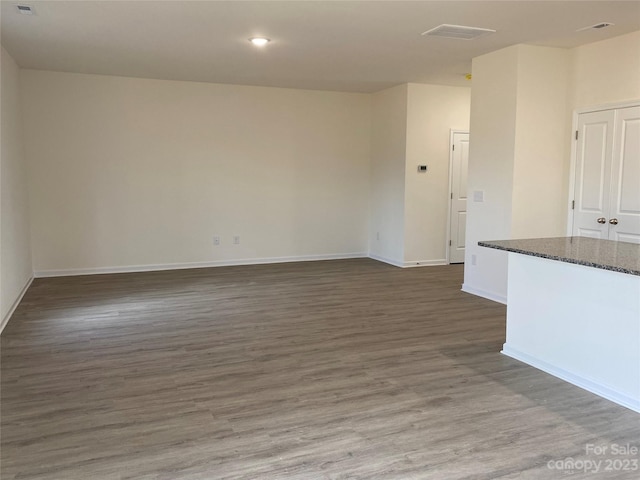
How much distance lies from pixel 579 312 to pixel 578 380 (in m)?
0.45

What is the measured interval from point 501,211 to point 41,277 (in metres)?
5.84

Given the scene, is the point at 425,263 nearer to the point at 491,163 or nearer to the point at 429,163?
the point at 429,163

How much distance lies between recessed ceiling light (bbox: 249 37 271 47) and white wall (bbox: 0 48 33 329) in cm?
255

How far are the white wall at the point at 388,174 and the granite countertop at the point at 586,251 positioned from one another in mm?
3801

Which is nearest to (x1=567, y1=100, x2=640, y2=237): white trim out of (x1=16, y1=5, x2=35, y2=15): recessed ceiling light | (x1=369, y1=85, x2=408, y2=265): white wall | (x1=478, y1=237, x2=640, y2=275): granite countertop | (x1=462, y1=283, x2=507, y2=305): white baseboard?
(x1=462, y1=283, x2=507, y2=305): white baseboard

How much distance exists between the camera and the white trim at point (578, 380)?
3047 mm

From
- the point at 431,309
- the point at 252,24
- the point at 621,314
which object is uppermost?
→ the point at 252,24

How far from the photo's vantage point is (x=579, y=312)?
3.34 m

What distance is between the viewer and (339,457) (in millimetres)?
2488

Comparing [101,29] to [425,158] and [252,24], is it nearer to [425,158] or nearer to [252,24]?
[252,24]

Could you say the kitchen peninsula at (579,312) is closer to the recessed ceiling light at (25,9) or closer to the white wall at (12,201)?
the recessed ceiling light at (25,9)

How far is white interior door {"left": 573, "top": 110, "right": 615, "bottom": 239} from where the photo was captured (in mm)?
5094

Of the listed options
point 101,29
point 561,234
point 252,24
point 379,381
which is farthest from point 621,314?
point 101,29

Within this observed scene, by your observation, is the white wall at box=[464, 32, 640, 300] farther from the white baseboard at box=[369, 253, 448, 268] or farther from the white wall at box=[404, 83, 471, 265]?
the white baseboard at box=[369, 253, 448, 268]
